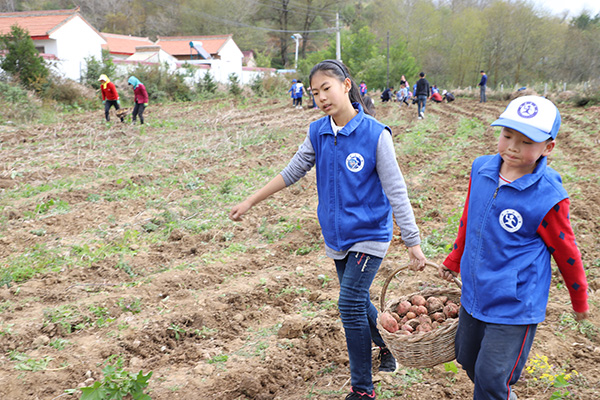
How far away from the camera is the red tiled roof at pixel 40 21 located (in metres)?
29.4

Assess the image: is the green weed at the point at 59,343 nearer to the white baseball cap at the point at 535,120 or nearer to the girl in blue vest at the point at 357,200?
the girl in blue vest at the point at 357,200

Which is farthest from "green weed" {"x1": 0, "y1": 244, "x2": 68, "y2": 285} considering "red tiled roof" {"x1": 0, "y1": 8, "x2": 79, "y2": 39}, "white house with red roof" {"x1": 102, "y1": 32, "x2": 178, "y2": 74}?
"white house with red roof" {"x1": 102, "y1": 32, "x2": 178, "y2": 74}

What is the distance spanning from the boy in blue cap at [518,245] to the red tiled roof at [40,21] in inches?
1315

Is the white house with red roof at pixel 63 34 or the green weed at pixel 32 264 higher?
the white house with red roof at pixel 63 34

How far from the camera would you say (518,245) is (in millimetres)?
1893

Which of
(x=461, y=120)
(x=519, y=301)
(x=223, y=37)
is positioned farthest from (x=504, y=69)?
(x=519, y=301)

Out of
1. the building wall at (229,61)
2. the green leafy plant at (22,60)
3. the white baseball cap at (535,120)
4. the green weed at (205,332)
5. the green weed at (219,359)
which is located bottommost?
the green weed at (205,332)

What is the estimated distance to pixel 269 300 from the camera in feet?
13.9

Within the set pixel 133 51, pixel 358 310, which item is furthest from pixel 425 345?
pixel 133 51

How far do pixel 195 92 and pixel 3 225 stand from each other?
83.4 feet

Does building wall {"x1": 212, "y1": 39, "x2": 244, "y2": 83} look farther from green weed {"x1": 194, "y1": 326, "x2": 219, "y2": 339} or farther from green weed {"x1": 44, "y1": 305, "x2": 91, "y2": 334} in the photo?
green weed {"x1": 194, "y1": 326, "x2": 219, "y2": 339}

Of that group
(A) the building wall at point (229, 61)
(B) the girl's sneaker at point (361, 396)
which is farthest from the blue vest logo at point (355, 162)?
(A) the building wall at point (229, 61)

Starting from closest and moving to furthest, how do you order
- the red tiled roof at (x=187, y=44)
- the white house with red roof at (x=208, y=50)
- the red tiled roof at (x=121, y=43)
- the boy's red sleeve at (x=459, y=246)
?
the boy's red sleeve at (x=459, y=246) < the red tiled roof at (x=121, y=43) < the white house with red roof at (x=208, y=50) < the red tiled roof at (x=187, y=44)

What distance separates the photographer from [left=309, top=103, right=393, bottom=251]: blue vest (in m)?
2.43
